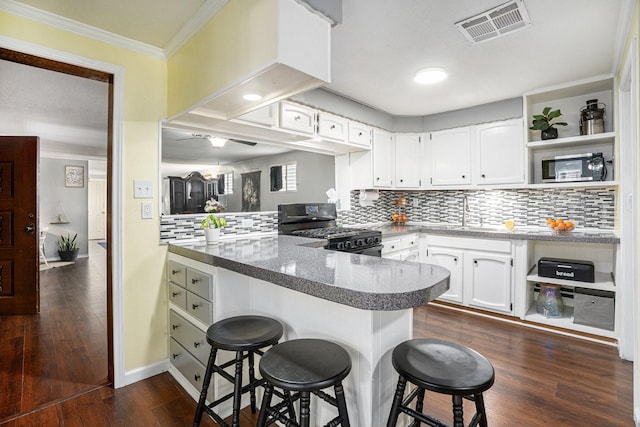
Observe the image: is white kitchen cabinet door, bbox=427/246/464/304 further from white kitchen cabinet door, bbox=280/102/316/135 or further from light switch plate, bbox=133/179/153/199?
light switch plate, bbox=133/179/153/199

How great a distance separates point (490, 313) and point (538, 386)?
133cm

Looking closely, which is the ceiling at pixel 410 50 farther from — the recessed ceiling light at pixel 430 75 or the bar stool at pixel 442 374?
the bar stool at pixel 442 374

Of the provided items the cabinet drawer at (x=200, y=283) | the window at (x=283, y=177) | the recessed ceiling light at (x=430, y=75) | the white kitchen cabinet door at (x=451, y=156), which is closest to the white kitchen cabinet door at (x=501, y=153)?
the white kitchen cabinet door at (x=451, y=156)

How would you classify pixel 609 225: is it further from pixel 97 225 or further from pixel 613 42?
pixel 97 225

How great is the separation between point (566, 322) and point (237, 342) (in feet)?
10.2

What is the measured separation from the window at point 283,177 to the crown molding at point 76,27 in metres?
1.29

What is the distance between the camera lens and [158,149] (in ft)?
7.62

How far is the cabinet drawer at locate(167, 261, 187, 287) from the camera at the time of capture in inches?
84.1

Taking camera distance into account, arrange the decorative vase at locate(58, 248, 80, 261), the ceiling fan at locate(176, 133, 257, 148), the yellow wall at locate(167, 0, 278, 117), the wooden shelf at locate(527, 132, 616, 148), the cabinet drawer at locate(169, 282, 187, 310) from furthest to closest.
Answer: the decorative vase at locate(58, 248, 80, 261)
the wooden shelf at locate(527, 132, 616, 148)
the ceiling fan at locate(176, 133, 257, 148)
the cabinet drawer at locate(169, 282, 187, 310)
the yellow wall at locate(167, 0, 278, 117)

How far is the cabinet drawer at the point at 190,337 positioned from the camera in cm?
189

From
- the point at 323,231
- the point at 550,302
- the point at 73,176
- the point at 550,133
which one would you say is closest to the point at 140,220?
the point at 323,231

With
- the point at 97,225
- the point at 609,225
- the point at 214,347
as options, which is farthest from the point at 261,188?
the point at 97,225

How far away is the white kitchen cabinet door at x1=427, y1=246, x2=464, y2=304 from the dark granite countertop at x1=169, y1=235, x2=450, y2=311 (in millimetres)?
2272

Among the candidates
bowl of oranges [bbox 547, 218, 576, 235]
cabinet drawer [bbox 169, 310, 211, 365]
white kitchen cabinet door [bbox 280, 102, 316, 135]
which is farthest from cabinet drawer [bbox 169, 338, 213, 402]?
bowl of oranges [bbox 547, 218, 576, 235]
